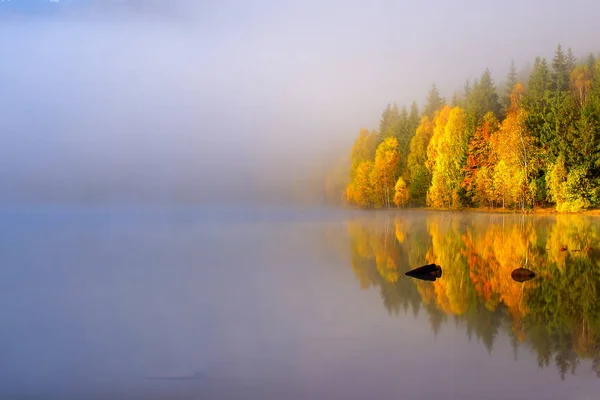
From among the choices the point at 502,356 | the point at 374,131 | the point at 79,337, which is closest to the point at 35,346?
the point at 79,337

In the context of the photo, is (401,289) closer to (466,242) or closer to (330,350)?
(330,350)

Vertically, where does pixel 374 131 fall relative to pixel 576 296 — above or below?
above

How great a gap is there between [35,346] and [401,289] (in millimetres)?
9684

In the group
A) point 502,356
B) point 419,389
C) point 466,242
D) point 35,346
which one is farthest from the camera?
point 466,242

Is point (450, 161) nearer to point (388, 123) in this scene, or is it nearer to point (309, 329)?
point (388, 123)

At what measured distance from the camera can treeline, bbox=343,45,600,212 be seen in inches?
1820

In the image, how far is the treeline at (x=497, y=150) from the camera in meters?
46.2

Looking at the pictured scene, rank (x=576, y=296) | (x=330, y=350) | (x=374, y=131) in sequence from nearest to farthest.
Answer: (x=330, y=350), (x=576, y=296), (x=374, y=131)

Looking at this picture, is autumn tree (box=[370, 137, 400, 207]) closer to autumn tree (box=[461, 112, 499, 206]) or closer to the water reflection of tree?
autumn tree (box=[461, 112, 499, 206])

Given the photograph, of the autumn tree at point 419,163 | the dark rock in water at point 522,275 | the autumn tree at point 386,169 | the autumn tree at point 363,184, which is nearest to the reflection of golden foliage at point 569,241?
the dark rock in water at point 522,275

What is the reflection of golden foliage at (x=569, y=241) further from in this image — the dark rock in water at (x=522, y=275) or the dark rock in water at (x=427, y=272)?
the dark rock in water at (x=427, y=272)

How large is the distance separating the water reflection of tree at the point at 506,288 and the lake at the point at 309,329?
0.06m

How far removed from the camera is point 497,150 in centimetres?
5256

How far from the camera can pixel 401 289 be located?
1497cm
